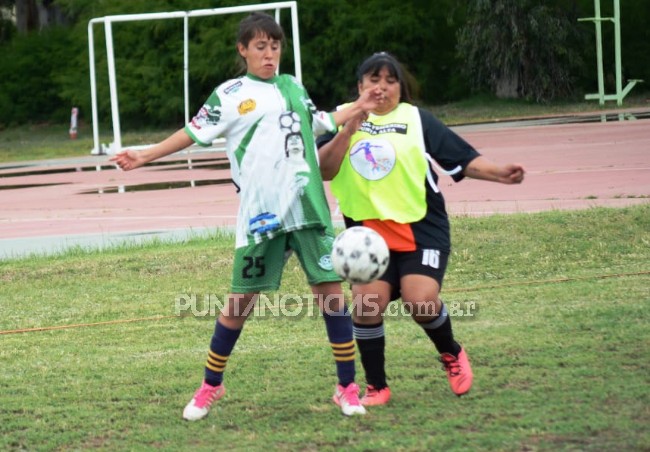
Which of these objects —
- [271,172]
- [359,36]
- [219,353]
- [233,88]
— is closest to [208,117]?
[233,88]

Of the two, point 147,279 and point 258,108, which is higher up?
point 258,108

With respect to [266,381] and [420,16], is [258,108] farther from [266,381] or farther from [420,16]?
[420,16]

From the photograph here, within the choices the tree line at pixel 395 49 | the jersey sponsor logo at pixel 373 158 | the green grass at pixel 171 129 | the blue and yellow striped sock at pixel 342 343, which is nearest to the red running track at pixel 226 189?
the green grass at pixel 171 129

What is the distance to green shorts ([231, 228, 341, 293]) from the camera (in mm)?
5871

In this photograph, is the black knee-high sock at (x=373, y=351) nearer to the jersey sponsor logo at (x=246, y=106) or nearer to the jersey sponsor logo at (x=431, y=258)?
the jersey sponsor logo at (x=431, y=258)

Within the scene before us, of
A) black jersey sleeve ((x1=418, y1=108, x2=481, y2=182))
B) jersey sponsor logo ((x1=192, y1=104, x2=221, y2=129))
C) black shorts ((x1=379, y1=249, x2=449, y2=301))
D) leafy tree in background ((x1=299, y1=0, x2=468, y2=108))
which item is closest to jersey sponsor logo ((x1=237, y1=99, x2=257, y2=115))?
jersey sponsor logo ((x1=192, y1=104, x2=221, y2=129))

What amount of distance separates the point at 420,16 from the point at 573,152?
22.4 meters

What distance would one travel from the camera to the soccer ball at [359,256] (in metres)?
5.71

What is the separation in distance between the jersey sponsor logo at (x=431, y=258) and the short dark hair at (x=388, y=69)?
0.77 meters

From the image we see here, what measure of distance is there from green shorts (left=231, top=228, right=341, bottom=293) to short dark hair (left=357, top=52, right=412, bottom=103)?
82cm

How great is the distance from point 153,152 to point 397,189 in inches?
46.9

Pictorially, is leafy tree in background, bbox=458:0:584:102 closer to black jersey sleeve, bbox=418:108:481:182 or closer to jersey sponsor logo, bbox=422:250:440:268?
black jersey sleeve, bbox=418:108:481:182

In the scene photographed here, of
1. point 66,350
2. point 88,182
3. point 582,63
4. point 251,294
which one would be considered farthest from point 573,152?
point 582,63

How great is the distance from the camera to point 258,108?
229 inches
